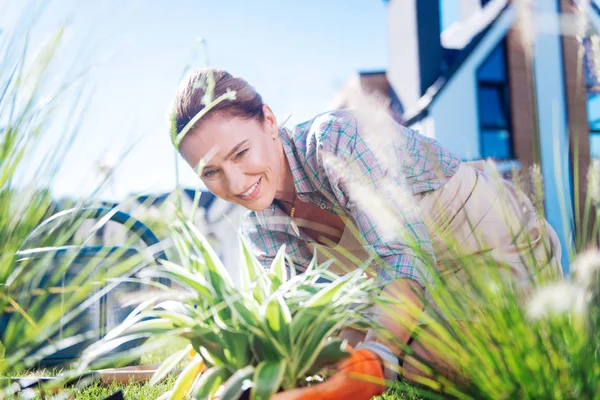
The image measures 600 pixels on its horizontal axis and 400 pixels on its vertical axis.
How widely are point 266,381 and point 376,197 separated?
36 centimetres

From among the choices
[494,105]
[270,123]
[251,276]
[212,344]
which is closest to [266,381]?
[212,344]

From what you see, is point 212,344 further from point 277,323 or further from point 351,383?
point 351,383

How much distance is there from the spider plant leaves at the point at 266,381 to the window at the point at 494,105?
8461 millimetres

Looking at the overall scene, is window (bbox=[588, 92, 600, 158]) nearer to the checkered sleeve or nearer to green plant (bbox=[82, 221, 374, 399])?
the checkered sleeve

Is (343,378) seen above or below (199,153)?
below

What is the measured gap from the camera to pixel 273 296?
87cm

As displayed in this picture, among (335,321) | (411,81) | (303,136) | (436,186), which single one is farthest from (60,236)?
(411,81)

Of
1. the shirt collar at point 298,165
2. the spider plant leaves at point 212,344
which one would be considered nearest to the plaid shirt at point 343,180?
the shirt collar at point 298,165

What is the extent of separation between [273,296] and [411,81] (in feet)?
35.7

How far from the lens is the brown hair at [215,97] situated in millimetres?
1449

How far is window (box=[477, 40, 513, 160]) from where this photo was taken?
8898 mm

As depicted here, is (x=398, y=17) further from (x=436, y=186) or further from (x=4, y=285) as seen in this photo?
(x=4, y=285)

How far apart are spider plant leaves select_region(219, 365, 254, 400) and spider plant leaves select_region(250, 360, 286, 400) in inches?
0.7

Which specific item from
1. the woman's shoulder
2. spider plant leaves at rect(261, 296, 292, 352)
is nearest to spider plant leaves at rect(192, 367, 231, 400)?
spider plant leaves at rect(261, 296, 292, 352)
